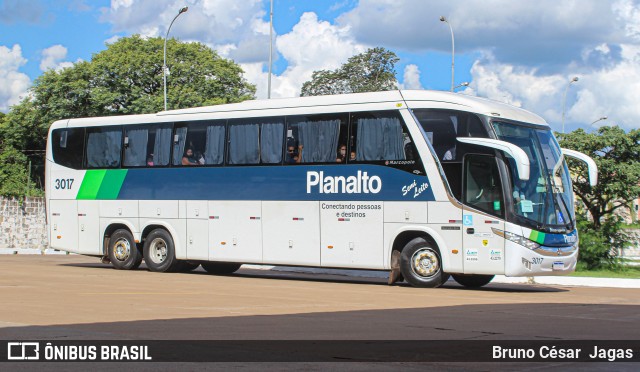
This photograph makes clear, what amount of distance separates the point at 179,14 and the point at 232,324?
34231 mm

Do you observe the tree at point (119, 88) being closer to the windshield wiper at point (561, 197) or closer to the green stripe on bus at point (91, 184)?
the green stripe on bus at point (91, 184)

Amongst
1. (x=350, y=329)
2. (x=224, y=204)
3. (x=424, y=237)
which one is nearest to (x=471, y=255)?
(x=424, y=237)

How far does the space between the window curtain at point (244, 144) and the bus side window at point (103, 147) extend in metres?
3.94

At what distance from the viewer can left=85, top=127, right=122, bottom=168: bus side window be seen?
2658 cm

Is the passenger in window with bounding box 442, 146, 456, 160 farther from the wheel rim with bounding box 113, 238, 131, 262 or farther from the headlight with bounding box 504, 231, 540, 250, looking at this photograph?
the wheel rim with bounding box 113, 238, 131, 262

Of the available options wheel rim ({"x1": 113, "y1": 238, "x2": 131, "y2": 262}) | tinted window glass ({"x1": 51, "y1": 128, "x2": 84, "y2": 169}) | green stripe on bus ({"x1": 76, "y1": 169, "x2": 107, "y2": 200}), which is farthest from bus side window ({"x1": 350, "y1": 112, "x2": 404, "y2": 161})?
tinted window glass ({"x1": 51, "y1": 128, "x2": 84, "y2": 169})

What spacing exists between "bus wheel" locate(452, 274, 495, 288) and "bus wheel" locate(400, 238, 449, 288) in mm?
1598

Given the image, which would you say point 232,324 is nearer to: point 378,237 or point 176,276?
point 378,237

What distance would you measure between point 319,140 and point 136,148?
5987mm

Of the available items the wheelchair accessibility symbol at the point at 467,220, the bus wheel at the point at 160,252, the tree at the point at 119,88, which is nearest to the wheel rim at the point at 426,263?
the wheelchair accessibility symbol at the point at 467,220

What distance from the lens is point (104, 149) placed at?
88.0 ft

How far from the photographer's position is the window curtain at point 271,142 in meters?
23.3

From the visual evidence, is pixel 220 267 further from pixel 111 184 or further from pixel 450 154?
pixel 450 154

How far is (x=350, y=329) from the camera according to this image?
1207cm
